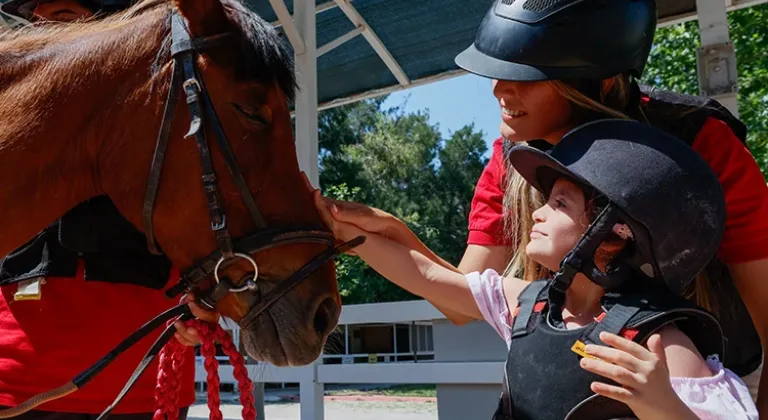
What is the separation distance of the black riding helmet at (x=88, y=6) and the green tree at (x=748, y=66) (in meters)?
11.1

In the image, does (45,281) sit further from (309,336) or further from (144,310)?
(309,336)

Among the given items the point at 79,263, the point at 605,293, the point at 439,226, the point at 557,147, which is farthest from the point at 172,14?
the point at 439,226

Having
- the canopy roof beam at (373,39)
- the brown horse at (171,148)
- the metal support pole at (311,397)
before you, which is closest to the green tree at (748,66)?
the canopy roof beam at (373,39)

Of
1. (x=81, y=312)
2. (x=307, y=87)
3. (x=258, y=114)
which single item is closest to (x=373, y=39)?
(x=307, y=87)

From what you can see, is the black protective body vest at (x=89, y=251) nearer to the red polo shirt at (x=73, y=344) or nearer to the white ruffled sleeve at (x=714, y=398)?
the red polo shirt at (x=73, y=344)

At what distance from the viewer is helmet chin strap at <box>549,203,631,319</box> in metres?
1.33

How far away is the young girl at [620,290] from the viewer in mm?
1160

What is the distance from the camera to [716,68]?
2816 millimetres

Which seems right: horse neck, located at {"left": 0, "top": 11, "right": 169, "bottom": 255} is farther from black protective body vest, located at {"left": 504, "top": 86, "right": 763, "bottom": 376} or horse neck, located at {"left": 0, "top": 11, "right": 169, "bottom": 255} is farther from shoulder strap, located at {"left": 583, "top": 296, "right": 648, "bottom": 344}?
black protective body vest, located at {"left": 504, "top": 86, "right": 763, "bottom": 376}

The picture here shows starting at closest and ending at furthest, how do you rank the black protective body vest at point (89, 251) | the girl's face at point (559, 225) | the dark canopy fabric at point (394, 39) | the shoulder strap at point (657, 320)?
the shoulder strap at point (657, 320)
the girl's face at point (559, 225)
the black protective body vest at point (89, 251)
the dark canopy fabric at point (394, 39)

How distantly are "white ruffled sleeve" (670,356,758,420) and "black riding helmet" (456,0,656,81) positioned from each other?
702 millimetres

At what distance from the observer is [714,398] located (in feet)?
3.86

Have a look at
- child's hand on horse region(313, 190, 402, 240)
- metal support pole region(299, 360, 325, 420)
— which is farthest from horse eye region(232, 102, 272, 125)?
metal support pole region(299, 360, 325, 420)

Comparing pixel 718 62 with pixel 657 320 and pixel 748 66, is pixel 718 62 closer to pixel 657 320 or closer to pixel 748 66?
pixel 657 320
